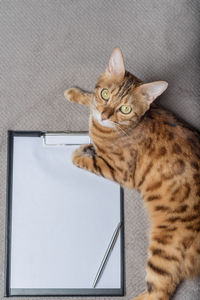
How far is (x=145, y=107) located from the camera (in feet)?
4.25

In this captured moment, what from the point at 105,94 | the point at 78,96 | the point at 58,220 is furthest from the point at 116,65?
the point at 58,220

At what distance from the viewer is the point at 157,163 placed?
1382 mm

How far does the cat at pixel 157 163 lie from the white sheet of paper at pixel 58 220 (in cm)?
20

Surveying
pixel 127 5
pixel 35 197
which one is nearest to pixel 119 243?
pixel 35 197

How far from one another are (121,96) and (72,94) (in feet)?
1.35

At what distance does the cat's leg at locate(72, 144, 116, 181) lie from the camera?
1.47m

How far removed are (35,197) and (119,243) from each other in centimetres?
44

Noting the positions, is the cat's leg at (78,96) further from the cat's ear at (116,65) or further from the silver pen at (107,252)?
the silver pen at (107,252)

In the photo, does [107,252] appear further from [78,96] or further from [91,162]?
[78,96]

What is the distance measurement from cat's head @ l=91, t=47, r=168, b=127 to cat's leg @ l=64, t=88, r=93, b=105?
0.98 feet

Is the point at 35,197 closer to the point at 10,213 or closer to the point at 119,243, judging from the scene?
the point at 10,213

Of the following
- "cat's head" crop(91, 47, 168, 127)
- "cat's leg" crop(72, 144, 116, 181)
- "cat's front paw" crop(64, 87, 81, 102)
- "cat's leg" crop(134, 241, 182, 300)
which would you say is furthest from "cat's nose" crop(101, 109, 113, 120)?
"cat's leg" crop(134, 241, 182, 300)

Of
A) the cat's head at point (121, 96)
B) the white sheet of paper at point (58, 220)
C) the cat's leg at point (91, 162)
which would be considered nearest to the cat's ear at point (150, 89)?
the cat's head at point (121, 96)

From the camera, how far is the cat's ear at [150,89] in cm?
124
